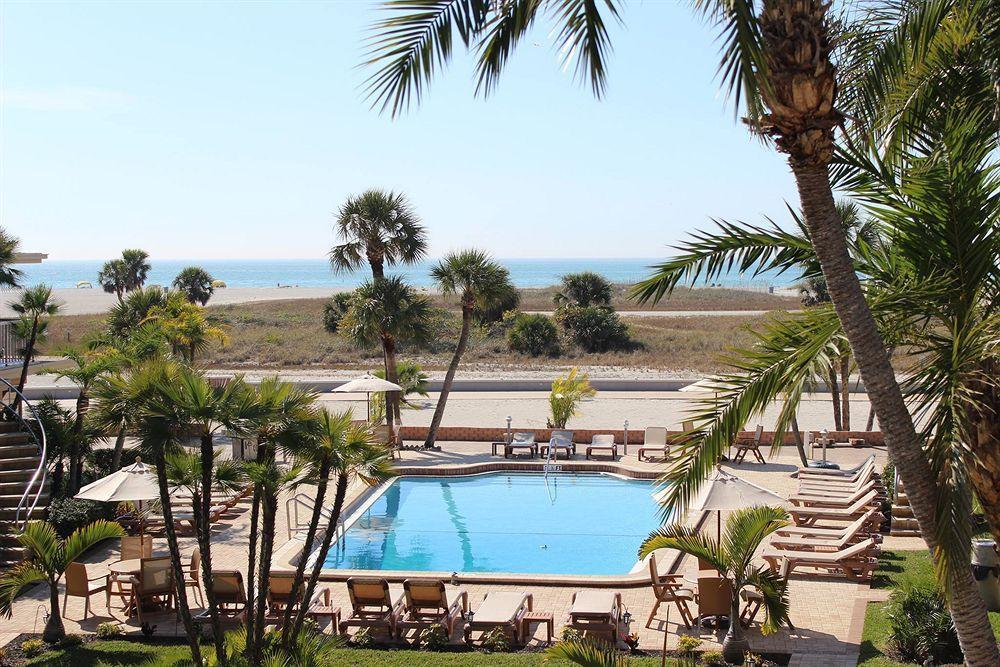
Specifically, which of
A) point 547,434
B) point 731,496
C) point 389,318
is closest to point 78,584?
point 731,496

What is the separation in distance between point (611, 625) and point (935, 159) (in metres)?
6.54

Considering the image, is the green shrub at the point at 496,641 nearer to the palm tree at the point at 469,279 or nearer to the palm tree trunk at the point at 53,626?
the palm tree trunk at the point at 53,626

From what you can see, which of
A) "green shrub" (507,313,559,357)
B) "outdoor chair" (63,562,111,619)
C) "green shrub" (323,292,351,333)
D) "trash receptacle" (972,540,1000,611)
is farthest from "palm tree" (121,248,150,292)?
"trash receptacle" (972,540,1000,611)

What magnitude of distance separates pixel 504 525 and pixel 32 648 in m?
9.39

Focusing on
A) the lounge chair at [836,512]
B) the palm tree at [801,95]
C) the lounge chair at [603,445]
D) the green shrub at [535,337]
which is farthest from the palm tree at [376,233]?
the green shrub at [535,337]

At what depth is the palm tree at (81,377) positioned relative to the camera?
17.1 meters

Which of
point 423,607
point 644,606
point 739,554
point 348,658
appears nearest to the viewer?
point 739,554

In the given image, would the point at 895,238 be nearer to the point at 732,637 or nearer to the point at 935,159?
the point at 935,159

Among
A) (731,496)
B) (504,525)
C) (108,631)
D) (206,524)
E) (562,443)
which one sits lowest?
(504,525)

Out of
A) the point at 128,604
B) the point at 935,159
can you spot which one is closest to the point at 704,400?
the point at 935,159

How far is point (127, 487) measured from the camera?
1368 centimetres

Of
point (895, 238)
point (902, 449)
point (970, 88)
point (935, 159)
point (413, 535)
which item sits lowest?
point (413, 535)

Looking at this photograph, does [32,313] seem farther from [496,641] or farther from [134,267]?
Answer: [134,267]

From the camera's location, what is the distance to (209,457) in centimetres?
933
